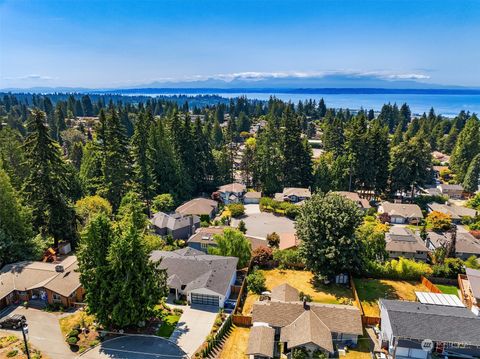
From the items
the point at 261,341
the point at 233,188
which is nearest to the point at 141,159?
the point at 233,188

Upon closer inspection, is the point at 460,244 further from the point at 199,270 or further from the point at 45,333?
the point at 45,333

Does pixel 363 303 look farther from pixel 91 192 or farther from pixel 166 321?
pixel 91 192

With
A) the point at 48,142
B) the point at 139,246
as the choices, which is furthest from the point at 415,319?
the point at 48,142

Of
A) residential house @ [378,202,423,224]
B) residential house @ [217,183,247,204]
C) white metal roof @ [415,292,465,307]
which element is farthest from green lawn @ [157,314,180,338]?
residential house @ [378,202,423,224]

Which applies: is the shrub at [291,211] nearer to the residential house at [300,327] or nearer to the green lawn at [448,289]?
the green lawn at [448,289]

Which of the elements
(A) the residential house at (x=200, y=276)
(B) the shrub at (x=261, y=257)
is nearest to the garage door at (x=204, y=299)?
(A) the residential house at (x=200, y=276)
